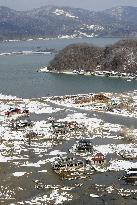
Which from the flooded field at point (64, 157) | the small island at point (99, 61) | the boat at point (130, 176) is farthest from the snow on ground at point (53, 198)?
the small island at point (99, 61)

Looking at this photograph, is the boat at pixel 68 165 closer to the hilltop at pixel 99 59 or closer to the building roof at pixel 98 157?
the building roof at pixel 98 157

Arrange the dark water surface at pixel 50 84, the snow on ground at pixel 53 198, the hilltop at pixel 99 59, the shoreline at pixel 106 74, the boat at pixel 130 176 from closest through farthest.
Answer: the snow on ground at pixel 53 198, the boat at pixel 130 176, the dark water surface at pixel 50 84, the shoreline at pixel 106 74, the hilltop at pixel 99 59

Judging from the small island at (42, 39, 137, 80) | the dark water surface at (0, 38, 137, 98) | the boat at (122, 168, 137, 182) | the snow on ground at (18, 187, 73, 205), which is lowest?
the snow on ground at (18, 187, 73, 205)

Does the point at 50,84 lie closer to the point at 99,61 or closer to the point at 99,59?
the point at 99,61

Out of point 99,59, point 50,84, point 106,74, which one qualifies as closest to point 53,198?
point 50,84

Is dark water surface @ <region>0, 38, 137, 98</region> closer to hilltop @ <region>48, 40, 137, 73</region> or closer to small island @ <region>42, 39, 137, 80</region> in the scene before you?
small island @ <region>42, 39, 137, 80</region>

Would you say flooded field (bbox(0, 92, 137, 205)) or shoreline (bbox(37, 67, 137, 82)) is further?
shoreline (bbox(37, 67, 137, 82))

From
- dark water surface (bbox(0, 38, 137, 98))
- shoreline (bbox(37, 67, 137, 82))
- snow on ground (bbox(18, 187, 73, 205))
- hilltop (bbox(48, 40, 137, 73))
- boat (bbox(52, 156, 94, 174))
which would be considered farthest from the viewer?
hilltop (bbox(48, 40, 137, 73))

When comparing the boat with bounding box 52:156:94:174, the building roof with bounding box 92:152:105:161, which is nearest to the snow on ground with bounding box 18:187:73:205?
the boat with bounding box 52:156:94:174

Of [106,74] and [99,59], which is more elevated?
[99,59]
